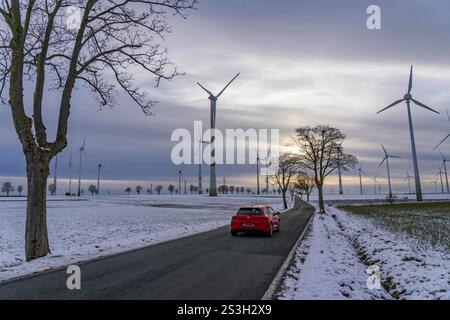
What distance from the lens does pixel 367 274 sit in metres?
10.1

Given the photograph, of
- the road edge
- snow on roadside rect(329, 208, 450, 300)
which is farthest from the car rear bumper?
the road edge

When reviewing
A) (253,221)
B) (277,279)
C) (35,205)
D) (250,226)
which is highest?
(35,205)

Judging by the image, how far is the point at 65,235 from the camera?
20.4 m

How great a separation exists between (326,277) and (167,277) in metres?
3.84

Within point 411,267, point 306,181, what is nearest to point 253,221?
point 411,267

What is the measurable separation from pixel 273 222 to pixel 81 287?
14.0 m

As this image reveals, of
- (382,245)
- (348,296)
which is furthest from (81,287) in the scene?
(382,245)

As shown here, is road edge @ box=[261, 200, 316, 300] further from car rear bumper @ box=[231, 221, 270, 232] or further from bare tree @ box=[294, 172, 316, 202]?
bare tree @ box=[294, 172, 316, 202]

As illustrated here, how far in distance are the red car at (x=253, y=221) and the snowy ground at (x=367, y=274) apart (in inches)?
174

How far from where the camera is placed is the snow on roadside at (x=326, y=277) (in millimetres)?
7473

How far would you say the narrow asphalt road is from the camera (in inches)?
290

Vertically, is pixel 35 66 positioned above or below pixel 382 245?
above

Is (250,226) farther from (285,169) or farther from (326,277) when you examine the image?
(285,169)
